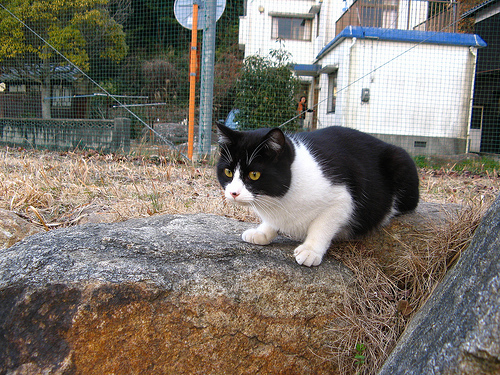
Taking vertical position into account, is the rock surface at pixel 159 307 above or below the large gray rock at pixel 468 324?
below

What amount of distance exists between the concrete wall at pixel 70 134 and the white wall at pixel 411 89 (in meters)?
Result: 4.52

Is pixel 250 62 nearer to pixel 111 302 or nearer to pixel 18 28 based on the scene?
pixel 18 28

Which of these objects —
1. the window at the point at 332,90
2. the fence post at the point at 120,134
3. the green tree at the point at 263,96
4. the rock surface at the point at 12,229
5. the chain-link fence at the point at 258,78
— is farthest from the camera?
the window at the point at 332,90

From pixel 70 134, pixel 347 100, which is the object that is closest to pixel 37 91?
pixel 70 134

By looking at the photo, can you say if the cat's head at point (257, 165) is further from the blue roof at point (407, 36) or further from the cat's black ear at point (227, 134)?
the blue roof at point (407, 36)

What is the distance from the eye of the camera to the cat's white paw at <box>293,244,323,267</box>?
1.52 meters

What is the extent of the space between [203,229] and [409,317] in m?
0.96

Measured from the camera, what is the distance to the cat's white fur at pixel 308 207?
154cm

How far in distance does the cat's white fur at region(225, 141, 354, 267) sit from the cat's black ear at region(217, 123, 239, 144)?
0.13 m

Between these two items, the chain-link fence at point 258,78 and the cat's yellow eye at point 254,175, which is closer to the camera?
the cat's yellow eye at point 254,175

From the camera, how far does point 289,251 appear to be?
1.65 m

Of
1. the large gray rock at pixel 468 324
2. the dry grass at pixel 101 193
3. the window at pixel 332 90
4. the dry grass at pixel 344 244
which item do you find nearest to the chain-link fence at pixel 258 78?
the window at pixel 332 90

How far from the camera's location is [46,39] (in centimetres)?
760

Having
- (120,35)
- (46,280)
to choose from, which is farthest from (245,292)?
(120,35)
